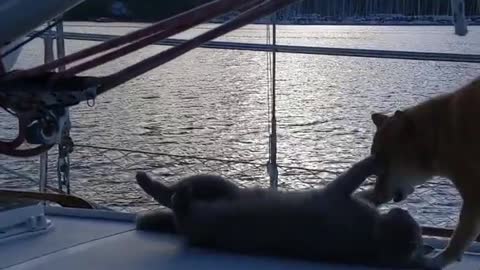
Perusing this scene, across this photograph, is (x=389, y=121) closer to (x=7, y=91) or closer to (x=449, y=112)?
(x=449, y=112)

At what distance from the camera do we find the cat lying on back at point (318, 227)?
204cm

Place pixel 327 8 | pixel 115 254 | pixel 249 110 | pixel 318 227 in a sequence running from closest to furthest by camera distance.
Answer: pixel 318 227 → pixel 115 254 → pixel 327 8 → pixel 249 110

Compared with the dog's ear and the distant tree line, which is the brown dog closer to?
the dog's ear

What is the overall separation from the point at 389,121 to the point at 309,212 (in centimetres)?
49

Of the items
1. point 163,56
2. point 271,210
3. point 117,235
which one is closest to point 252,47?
point 163,56

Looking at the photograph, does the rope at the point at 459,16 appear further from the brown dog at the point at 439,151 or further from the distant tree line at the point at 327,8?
the brown dog at the point at 439,151

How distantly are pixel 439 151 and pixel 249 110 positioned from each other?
1209cm

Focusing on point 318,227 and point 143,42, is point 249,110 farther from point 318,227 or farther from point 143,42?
point 318,227

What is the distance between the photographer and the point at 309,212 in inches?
80.7

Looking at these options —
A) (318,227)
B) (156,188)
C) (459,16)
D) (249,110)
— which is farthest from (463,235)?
(249,110)

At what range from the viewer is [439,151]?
2.37m

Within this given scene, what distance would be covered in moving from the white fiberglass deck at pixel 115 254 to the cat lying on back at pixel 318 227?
3cm

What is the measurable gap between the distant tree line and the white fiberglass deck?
2562 mm

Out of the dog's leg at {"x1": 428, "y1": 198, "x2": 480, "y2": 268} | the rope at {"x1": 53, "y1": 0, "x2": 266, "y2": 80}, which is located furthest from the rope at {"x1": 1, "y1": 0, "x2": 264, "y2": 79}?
the dog's leg at {"x1": 428, "y1": 198, "x2": 480, "y2": 268}
